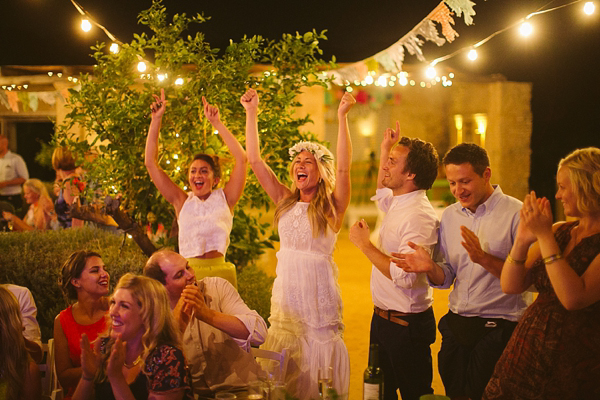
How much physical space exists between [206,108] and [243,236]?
5.33ft

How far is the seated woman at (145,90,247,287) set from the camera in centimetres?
384

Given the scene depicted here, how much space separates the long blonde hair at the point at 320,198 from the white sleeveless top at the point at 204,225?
457 mm

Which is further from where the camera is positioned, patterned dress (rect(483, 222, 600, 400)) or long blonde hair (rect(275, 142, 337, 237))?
long blonde hair (rect(275, 142, 337, 237))

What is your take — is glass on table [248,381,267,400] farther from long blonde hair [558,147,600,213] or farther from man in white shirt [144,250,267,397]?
long blonde hair [558,147,600,213]

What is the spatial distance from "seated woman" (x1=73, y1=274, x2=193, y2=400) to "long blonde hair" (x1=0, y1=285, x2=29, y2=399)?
31cm

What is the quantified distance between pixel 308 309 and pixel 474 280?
0.97 meters

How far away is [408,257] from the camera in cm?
271

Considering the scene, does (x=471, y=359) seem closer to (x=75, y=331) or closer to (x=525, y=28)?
(x=75, y=331)

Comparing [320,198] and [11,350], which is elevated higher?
[320,198]

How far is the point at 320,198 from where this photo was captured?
3.45 meters

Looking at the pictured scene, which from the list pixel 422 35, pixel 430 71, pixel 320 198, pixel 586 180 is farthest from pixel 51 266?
pixel 430 71

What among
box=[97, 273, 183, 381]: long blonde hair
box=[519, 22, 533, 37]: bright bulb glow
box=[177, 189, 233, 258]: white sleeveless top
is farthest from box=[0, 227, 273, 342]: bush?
box=[519, 22, 533, 37]: bright bulb glow

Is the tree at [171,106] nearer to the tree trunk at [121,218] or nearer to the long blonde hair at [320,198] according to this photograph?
the tree trunk at [121,218]

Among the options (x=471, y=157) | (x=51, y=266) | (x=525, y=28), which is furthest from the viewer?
(x=525, y=28)
